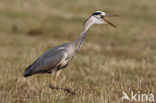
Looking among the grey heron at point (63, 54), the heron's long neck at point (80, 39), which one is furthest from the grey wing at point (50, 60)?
the heron's long neck at point (80, 39)

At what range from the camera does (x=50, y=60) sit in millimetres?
6391

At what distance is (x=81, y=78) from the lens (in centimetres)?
804

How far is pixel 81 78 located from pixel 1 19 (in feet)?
42.9

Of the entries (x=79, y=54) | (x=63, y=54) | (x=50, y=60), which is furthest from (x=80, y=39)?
(x=79, y=54)

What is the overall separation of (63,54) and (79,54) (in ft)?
22.8

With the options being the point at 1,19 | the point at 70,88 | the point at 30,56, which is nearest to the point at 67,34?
the point at 1,19

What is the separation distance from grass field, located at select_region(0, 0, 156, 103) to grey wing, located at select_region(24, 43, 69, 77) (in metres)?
0.28

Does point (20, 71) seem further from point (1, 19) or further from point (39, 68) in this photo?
point (1, 19)

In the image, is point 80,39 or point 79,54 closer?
point 80,39

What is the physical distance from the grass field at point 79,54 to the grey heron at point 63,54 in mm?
312

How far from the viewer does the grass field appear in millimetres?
6117

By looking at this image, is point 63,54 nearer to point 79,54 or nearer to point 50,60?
point 50,60

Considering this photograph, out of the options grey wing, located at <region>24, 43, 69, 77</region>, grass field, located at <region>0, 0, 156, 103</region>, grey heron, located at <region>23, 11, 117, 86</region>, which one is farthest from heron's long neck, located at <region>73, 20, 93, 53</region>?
grass field, located at <region>0, 0, 156, 103</region>

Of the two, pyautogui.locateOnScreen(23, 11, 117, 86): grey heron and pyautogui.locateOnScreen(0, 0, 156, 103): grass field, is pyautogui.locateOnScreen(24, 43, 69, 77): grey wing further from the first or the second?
pyautogui.locateOnScreen(0, 0, 156, 103): grass field
